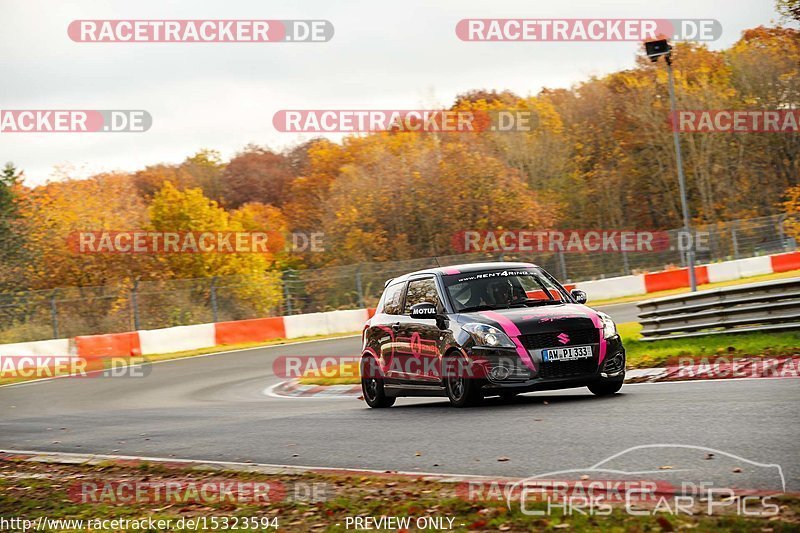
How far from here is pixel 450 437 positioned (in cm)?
1023

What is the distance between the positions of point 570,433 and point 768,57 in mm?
50304

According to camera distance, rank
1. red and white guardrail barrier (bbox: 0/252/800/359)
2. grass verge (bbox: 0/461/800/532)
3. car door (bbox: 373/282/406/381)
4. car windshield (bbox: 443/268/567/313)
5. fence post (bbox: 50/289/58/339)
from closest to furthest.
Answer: grass verge (bbox: 0/461/800/532), car windshield (bbox: 443/268/567/313), car door (bbox: 373/282/406/381), red and white guardrail barrier (bbox: 0/252/800/359), fence post (bbox: 50/289/58/339)

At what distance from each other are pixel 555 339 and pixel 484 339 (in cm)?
76

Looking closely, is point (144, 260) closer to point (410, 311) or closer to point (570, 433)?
point (410, 311)

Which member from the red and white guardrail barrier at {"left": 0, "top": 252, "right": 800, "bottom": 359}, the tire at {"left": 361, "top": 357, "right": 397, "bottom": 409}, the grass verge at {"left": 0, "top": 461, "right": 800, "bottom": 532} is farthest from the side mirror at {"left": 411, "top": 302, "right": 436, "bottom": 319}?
the red and white guardrail barrier at {"left": 0, "top": 252, "right": 800, "bottom": 359}

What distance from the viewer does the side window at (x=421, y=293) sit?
13.4 m

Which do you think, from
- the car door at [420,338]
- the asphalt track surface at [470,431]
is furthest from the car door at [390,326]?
the asphalt track surface at [470,431]

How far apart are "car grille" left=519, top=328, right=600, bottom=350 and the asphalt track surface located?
0.68 meters

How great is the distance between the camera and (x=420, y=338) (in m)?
13.2

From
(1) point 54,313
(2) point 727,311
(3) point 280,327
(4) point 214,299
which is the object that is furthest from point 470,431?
(4) point 214,299

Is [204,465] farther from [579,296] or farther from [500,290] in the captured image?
[579,296]

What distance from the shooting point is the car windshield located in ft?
42.4

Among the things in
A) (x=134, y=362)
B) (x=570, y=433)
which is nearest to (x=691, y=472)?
(x=570, y=433)

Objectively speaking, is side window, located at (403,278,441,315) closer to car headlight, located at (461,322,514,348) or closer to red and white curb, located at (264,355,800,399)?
car headlight, located at (461,322,514,348)
